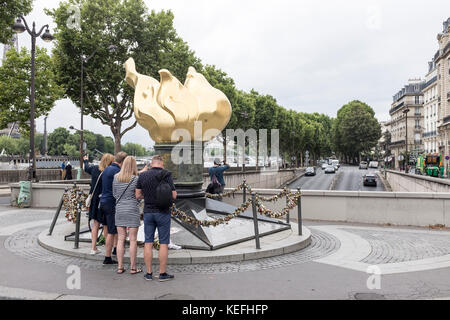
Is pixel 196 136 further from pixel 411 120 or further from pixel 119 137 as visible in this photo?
pixel 411 120

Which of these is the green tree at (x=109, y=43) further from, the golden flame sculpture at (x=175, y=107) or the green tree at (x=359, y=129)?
the green tree at (x=359, y=129)

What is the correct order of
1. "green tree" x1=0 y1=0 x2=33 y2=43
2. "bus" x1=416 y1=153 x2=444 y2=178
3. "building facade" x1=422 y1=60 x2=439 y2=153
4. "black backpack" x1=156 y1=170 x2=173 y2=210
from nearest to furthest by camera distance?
"black backpack" x1=156 y1=170 x2=173 y2=210 → "green tree" x1=0 y1=0 x2=33 y2=43 → "bus" x1=416 y1=153 x2=444 y2=178 → "building facade" x1=422 y1=60 x2=439 y2=153

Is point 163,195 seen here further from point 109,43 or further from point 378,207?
point 109,43

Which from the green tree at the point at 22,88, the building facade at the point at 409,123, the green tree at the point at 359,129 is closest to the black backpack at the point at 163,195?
the green tree at the point at 22,88

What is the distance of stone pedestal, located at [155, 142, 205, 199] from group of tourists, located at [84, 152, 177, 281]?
2.49 metres

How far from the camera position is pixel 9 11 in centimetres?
1984

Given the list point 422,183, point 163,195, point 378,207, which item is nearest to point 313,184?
point 422,183

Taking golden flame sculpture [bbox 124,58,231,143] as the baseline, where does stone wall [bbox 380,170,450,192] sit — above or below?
below

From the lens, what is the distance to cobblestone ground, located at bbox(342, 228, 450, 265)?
7.30 m

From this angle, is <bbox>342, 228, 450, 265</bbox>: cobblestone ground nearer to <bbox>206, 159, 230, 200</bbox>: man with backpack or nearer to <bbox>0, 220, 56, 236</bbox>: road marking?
<bbox>206, 159, 230, 200</bbox>: man with backpack

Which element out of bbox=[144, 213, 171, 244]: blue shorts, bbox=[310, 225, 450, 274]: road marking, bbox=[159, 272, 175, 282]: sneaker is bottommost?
bbox=[310, 225, 450, 274]: road marking

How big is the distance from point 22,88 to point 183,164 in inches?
915

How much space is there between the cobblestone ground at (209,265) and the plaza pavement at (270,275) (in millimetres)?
17

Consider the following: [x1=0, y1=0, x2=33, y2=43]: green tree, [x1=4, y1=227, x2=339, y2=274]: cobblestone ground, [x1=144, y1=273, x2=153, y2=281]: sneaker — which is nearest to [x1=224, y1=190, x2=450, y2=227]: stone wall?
[x1=4, y1=227, x2=339, y2=274]: cobblestone ground
